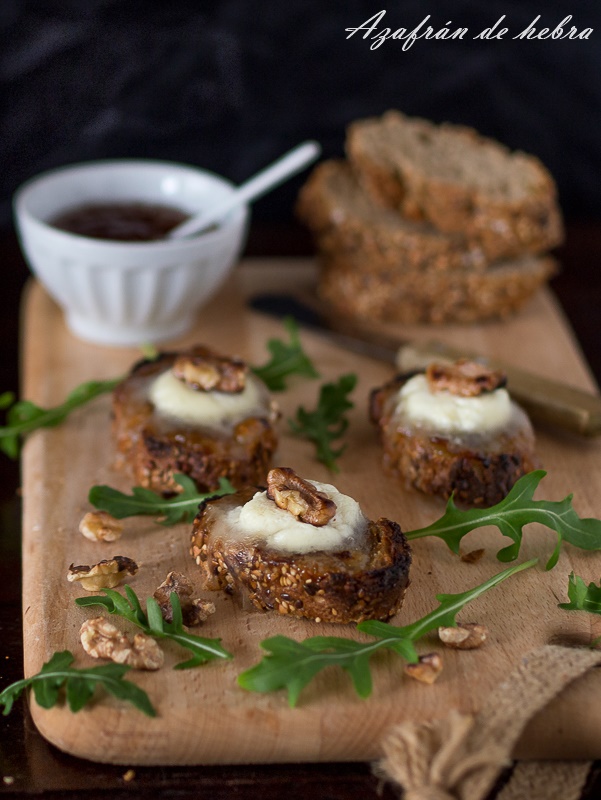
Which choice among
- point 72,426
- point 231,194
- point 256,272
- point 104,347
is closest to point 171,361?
point 72,426

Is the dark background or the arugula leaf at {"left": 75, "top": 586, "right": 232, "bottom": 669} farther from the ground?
the dark background

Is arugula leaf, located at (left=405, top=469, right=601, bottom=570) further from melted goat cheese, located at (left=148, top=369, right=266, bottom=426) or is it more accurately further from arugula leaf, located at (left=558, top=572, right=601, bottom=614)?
melted goat cheese, located at (left=148, top=369, right=266, bottom=426)

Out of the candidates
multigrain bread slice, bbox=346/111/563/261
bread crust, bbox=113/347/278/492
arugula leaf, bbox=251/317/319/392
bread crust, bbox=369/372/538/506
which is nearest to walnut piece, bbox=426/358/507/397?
bread crust, bbox=369/372/538/506

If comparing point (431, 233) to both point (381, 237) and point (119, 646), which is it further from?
point (119, 646)

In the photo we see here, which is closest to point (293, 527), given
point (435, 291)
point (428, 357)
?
point (428, 357)

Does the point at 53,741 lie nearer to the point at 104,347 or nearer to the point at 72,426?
the point at 72,426

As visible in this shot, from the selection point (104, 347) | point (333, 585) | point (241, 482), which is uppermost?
point (333, 585)

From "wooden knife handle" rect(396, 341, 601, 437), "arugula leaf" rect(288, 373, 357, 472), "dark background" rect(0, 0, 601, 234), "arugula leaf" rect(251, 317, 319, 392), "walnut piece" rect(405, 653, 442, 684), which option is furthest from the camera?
"dark background" rect(0, 0, 601, 234)

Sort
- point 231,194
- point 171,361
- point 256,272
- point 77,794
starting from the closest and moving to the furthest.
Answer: point 77,794 → point 171,361 → point 231,194 → point 256,272
